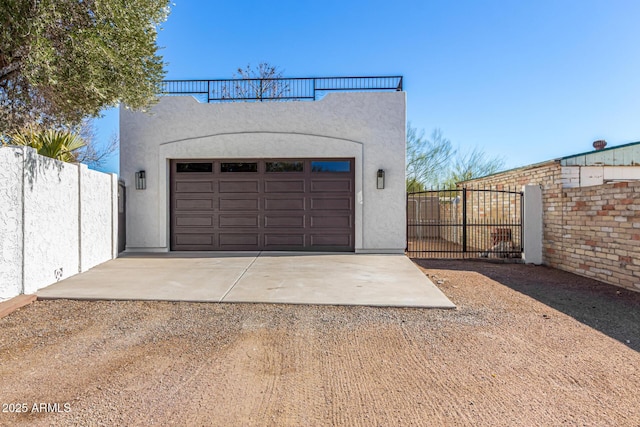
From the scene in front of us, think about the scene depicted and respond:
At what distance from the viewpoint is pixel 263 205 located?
360 inches

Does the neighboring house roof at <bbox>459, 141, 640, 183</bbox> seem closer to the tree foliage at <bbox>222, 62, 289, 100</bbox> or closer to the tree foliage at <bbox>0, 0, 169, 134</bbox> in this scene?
the tree foliage at <bbox>222, 62, 289, 100</bbox>

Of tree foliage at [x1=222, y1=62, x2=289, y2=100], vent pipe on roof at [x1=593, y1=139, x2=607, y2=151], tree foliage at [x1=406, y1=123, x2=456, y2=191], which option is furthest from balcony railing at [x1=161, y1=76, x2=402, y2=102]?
tree foliage at [x1=406, y1=123, x2=456, y2=191]

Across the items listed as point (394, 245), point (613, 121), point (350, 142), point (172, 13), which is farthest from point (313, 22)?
point (613, 121)

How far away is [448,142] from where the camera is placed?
63.1 feet

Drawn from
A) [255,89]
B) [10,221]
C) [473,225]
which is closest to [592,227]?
[473,225]

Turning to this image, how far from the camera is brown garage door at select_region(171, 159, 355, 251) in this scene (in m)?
9.11

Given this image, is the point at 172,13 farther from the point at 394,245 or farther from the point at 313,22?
the point at 394,245

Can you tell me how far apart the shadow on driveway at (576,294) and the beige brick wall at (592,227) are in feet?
0.91

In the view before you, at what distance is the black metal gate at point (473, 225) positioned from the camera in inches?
357

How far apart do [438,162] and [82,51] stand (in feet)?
58.7

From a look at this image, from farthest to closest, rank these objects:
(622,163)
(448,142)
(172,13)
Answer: (448,142) → (622,163) → (172,13)

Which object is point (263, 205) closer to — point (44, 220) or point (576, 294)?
point (44, 220)

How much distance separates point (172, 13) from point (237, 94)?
12.6ft

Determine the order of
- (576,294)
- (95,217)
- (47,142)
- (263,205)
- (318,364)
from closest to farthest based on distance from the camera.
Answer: (318,364)
(576,294)
(47,142)
(95,217)
(263,205)
